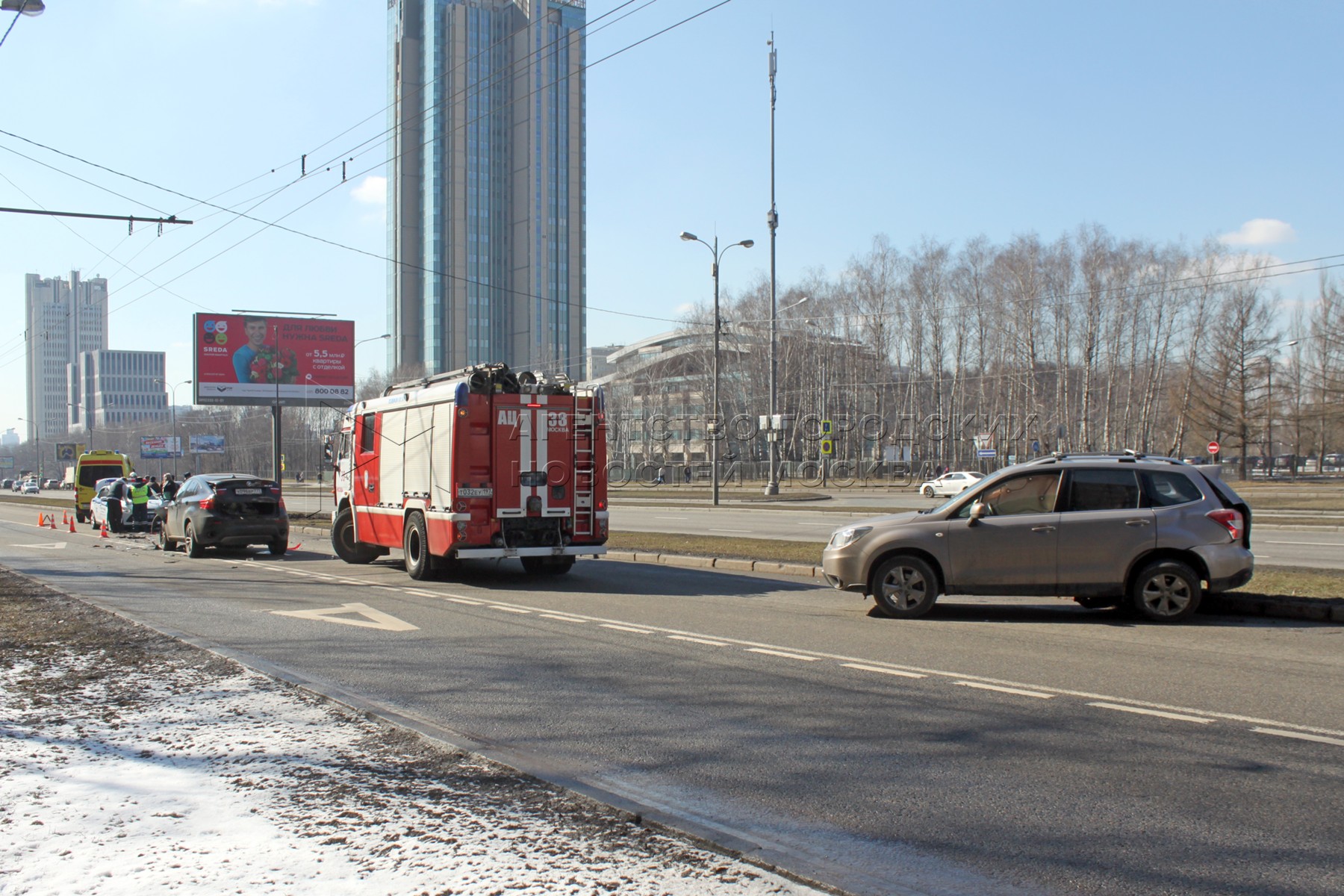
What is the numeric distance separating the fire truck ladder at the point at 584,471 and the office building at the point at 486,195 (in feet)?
358

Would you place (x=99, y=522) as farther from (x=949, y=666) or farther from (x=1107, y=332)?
(x=1107, y=332)

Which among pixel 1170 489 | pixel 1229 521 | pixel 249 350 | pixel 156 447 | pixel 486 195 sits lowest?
pixel 1229 521

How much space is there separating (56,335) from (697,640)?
90227mm

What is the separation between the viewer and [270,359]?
1877 inches

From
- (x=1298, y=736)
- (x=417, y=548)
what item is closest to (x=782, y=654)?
(x=1298, y=736)

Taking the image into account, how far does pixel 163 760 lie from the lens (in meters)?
5.46

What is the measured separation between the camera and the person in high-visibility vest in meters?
28.5

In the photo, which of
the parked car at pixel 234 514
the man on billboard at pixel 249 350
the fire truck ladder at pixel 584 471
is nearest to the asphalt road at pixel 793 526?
the fire truck ladder at pixel 584 471

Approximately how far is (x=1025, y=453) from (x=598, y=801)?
213 ft

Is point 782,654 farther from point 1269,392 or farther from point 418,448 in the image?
point 1269,392

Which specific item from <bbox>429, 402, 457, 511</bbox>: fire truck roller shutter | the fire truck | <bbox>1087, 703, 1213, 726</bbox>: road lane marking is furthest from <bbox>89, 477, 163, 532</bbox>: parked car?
<bbox>1087, 703, 1213, 726</bbox>: road lane marking

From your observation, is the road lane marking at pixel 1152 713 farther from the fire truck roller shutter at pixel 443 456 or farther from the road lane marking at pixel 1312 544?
the road lane marking at pixel 1312 544

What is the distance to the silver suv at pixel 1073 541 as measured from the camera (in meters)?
10.1

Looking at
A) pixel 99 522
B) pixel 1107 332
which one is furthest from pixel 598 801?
pixel 1107 332
